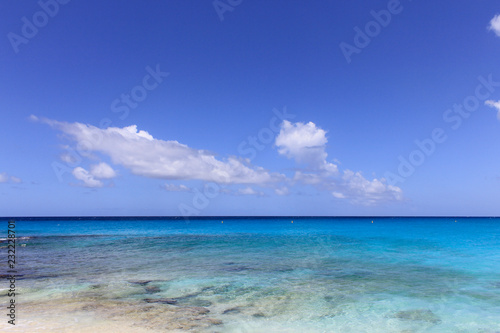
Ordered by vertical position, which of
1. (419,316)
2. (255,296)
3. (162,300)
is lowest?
(419,316)

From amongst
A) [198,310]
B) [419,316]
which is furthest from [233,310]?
[419,316]

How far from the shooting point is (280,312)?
10.3m

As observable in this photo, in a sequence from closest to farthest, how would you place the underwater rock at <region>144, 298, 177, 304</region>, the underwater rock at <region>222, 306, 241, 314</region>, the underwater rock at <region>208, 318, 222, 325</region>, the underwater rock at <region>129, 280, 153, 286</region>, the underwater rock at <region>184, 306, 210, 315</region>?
1. the underwater rock at <region>208, 318, 222, 325</region>
2. the underwater rock at <region>184, 306, 210, 315</region>
3. the underwater rock at <region>222, 306, 241, 314</region>
4. the underwater rock at <region>144, 298, 177, 304</region>
5. the underwater rock at <region>129, 280, 153, 286</region>

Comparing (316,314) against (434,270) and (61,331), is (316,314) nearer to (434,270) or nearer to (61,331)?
(61,331)

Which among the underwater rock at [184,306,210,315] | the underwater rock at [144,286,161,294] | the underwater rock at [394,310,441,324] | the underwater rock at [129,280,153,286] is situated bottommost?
the underwater rock at [394,310,441,324]

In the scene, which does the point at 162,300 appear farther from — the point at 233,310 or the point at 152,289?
the point at 233,310

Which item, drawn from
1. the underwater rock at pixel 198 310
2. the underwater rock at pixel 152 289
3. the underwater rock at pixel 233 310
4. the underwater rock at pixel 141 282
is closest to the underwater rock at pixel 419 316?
the underwater rock at pixel 233 310

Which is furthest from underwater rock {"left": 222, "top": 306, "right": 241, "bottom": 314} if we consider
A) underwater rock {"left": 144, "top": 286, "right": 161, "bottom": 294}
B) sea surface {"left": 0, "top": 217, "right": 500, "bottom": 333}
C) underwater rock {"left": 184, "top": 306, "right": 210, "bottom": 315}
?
underwater rock {"left": 144, "top": 286, "right": 161, "bottom": 294}

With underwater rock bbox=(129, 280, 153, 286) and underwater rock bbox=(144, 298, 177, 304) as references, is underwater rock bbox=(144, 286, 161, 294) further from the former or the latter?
underwater rock bbox=(144, 298, 177, 304)

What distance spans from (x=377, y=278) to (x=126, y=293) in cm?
1137

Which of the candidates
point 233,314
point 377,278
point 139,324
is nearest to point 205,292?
point 233,314

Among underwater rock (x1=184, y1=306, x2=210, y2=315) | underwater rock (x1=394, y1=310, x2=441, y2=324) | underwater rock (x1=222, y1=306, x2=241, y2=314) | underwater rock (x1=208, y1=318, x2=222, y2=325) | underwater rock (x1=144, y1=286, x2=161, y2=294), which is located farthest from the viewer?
underwater rock (x1=144, y1=286, x2=161, y2=294)

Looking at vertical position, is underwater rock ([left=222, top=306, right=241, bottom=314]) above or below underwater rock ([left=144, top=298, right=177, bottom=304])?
below

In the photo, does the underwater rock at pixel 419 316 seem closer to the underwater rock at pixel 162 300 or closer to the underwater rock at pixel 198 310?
the underwater rock at pixel 198 310
